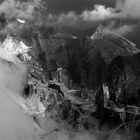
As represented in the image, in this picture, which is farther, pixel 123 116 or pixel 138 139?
pixel 123 116

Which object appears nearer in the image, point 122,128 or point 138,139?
point 138,139
